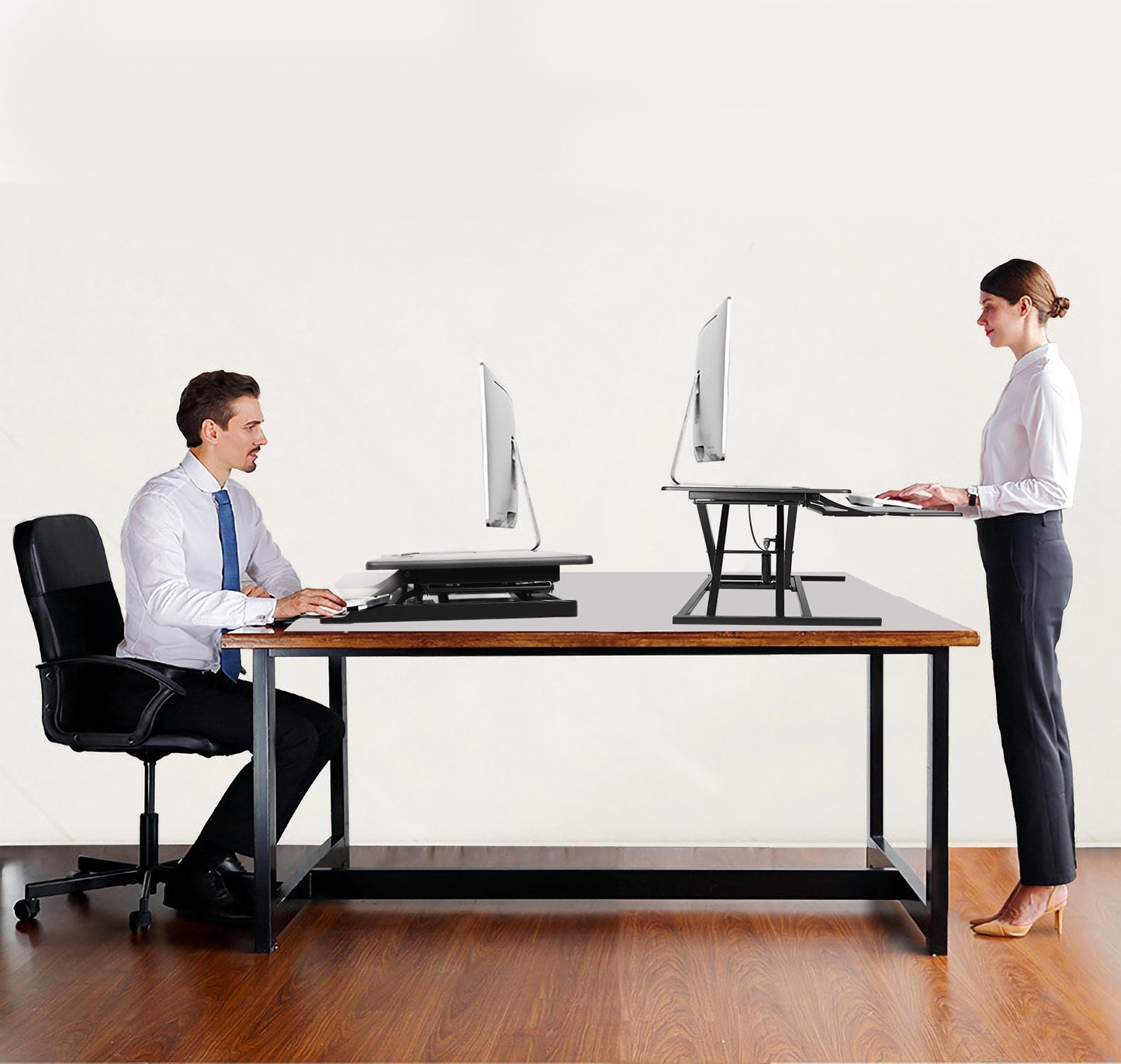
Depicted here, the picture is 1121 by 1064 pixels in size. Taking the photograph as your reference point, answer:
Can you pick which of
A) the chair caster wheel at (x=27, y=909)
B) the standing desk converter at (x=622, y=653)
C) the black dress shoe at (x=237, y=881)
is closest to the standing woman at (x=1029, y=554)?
the standing desk converter at (x=622, y=653)

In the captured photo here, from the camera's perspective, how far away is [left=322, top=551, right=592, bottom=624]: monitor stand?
10.2ft

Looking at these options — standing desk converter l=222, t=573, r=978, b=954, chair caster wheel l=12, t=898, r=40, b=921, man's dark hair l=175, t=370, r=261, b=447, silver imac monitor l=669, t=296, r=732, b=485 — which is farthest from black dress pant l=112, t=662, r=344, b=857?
silver imac monitor l=669, t=296, r=732, b=485

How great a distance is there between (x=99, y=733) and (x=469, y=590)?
1.05 metres

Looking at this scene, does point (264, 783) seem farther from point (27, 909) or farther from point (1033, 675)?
point (1033, 675)

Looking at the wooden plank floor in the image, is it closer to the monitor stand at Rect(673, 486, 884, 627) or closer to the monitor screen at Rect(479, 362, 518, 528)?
the monitor stand at Rect(673, 486, 884, 627)

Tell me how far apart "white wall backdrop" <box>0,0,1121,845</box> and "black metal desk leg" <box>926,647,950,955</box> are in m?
1.35

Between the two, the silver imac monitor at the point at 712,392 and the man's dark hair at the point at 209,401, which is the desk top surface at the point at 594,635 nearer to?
the silver imac monitor at the point at 712,392

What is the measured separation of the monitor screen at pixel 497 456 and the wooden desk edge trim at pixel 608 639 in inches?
14.6

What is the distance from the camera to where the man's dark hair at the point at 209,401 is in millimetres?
3488

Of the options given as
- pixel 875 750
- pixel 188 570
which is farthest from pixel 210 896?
pixel 875 750

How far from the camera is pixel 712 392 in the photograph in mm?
3367

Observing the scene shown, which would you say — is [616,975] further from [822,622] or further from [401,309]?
[401,309]

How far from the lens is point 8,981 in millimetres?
3066

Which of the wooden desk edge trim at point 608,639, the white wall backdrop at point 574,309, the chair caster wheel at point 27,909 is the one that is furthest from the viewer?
the white wall backdrop at point 574,309
